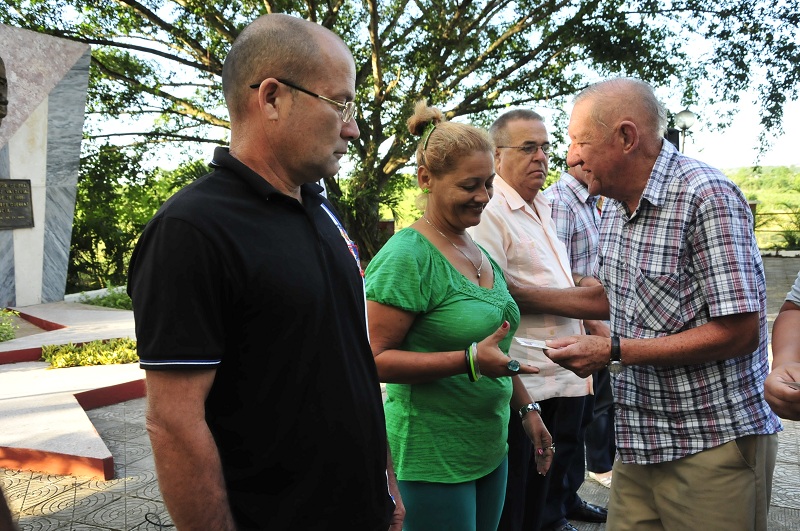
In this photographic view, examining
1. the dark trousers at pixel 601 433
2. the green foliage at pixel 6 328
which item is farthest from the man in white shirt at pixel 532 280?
the green foliage at pixel 6 328

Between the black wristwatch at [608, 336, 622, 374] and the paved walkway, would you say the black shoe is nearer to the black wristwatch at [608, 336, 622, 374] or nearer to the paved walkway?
the paved walkway

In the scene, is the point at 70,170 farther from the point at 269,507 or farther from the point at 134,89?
the point at 269,507

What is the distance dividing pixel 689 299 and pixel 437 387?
0.88 metres

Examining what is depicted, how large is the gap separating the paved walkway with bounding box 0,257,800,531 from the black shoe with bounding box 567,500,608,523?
0.06 metres

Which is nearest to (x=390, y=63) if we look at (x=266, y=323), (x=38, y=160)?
(x=38, y=160)

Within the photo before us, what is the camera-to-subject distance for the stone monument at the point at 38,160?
11.3 metres

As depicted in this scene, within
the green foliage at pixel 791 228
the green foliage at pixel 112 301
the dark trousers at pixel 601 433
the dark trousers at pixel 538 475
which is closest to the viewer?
the dark trousers at pixel 538 475

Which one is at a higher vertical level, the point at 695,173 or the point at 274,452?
the point at 695,173

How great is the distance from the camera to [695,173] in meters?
2.16

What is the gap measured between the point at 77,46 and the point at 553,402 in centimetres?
1191

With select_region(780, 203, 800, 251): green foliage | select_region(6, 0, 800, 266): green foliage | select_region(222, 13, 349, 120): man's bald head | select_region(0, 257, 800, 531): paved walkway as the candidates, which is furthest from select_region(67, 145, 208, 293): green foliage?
select_region(780, 203, 800, 251): green foliage

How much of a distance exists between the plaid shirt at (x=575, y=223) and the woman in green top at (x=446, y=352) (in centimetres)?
135

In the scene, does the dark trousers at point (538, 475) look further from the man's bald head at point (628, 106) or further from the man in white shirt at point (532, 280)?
the man's bald head at point (628, 106)

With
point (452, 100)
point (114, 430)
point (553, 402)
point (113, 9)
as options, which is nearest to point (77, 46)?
point (113, 9)
